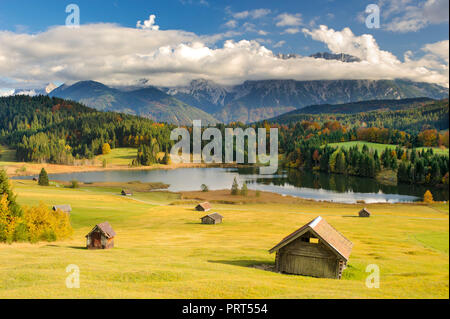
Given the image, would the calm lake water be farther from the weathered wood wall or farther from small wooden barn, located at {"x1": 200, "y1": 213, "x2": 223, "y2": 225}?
the weathered wood wall

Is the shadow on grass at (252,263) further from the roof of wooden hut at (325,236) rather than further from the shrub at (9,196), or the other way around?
the shrub at (9,196)

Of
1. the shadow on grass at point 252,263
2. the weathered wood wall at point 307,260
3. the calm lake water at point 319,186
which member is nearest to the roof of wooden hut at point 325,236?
the weathered wood wall at point 307,260

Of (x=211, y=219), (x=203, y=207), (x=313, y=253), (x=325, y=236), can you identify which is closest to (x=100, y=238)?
(x=211, y=219)

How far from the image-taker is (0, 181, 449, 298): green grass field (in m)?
22.3

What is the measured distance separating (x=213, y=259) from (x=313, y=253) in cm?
1081

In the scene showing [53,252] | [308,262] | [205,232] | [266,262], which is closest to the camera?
[308,262]

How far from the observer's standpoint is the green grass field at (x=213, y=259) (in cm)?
2233

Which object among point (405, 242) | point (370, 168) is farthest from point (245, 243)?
point (370, 168)

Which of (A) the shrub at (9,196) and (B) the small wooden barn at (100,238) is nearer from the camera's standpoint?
(B) the small wooden barn at (100,238)

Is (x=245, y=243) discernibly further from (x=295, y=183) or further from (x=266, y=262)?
(x=295, y=183)

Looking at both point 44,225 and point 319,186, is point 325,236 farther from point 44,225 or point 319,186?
point 319,186

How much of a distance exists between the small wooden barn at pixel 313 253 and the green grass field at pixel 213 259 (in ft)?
5.32

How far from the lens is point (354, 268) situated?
32.1 meters

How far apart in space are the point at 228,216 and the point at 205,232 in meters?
20.9
